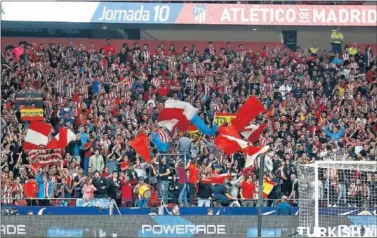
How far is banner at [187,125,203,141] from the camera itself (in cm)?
3098

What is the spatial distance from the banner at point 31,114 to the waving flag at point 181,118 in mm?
2930

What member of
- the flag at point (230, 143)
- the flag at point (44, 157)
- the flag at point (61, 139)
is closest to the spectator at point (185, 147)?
the flag at point (230, 143)

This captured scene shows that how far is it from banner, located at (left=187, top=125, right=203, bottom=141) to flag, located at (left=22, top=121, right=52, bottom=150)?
3463mm

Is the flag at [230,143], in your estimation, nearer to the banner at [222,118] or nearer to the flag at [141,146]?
the flag at [141,146]

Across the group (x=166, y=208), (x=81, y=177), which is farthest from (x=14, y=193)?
(x=166, y=208)

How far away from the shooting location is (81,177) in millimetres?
28172

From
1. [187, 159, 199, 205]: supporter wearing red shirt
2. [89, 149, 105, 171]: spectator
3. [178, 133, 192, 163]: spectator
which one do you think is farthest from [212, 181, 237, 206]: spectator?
[89, 149, 105, 171]: spectator

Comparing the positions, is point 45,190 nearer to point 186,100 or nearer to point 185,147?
point 185,147

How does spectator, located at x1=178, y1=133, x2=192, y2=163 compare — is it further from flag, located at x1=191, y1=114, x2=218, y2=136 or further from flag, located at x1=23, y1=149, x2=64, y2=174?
flag, located at x1=23, y1=149, x2=64, y2=174

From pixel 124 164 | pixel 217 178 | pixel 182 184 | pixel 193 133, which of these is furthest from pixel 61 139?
pixel 217 178

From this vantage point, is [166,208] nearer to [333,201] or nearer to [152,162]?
[152,162]

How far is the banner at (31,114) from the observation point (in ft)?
101

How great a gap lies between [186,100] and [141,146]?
360cm

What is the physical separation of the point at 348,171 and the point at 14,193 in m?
7.31
